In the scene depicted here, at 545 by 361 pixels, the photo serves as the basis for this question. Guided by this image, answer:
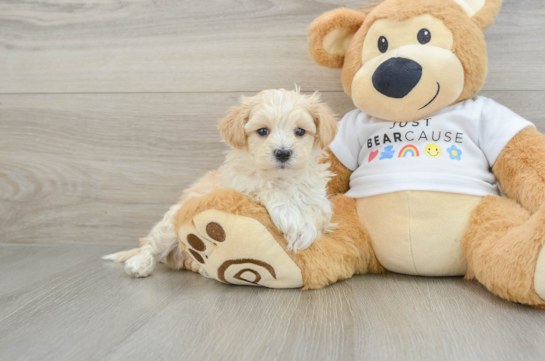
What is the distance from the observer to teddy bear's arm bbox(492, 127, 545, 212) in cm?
97

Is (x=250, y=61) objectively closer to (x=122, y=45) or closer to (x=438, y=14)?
(x=122, y=45)

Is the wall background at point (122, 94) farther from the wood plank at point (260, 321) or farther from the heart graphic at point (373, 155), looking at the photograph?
the wood plank at point (260, 321)

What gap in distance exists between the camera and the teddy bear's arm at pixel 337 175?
121cm

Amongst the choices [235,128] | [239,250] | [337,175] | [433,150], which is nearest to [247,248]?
[239,250]

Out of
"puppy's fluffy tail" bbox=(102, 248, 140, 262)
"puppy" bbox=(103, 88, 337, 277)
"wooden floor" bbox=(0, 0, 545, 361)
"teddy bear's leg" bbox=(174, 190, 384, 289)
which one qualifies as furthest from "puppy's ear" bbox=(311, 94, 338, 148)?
"puppy's fluffy tail" bbox=(102, 248, 140, 262)

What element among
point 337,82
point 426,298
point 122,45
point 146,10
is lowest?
point 426,298

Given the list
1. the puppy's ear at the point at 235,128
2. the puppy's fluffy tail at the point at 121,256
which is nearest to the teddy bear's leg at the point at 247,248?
the puppy's ear at the point at 235,128

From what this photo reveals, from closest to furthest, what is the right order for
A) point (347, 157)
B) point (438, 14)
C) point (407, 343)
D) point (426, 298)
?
point (407, 343) < point (426, 298) < point (438, 14) < point (347, 157)

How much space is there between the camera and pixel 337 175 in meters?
1.21

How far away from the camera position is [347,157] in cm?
119

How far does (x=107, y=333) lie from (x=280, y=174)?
49 cm

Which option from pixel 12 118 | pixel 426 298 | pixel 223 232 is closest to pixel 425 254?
pixel 426 298

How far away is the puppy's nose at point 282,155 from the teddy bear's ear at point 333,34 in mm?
372

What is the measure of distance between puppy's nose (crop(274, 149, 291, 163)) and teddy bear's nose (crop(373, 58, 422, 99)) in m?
0.30
